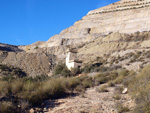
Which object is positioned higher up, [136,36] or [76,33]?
[76,33]

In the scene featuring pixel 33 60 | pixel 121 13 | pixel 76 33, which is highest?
pixel 121 13

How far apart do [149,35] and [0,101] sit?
1349 inches

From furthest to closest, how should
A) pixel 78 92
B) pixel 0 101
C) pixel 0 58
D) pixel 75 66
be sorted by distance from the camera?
pixel 0 58, pixel 75 66, pixel 78 92, pixel 0 101

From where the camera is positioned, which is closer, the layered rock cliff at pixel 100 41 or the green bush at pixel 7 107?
the green bush at pixel 7 107

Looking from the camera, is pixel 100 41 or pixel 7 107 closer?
pixel 7 107

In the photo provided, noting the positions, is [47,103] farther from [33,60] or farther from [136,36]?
[136,36]

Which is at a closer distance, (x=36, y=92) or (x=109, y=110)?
(x=109, y=110)

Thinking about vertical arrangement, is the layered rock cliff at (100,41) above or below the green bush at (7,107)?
above

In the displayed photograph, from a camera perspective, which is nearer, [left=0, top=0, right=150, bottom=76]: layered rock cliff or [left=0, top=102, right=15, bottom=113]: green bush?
Answer: [left=0, top=102, right=15, bottom=113]: green bush

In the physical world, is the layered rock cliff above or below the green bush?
above

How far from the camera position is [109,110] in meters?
7.14

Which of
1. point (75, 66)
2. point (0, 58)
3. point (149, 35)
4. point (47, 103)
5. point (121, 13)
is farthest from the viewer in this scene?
point (121, 13)

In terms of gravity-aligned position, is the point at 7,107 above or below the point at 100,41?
below

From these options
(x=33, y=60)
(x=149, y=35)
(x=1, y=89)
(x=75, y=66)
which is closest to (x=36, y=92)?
(x=1, y=89)
